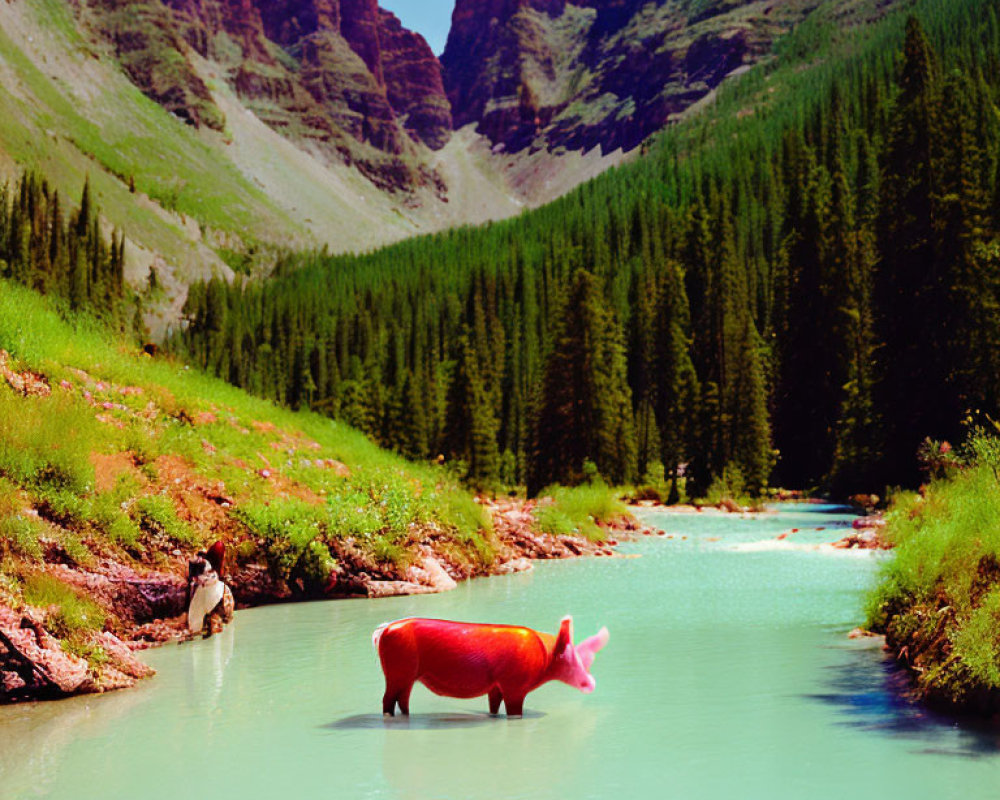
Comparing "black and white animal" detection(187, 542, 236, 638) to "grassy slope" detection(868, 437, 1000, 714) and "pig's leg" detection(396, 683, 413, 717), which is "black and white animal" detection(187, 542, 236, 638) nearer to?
"pig's leg" detection(396, 683, 413, 717)

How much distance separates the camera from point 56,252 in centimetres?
9688

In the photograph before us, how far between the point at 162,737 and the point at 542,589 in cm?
912

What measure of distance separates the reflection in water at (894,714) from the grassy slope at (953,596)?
8.2 inches

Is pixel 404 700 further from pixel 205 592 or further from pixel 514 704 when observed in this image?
pixel 205 592

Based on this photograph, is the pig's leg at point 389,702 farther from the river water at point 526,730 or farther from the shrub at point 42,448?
the shrub at point 42,448

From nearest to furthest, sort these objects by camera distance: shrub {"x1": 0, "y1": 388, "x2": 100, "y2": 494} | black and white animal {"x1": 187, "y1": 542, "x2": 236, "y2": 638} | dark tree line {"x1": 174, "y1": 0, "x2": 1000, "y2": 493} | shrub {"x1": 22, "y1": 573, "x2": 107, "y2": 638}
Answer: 1. shrub {"x1": 22, "y1": 573, "x2": 107, "y2": 638}
2. shrub {"x1": 0, "y1": 388, "x2": 100, "y2": 494}
3. black and white animal {"x1": 187, "y1": 542, "x2": 236, "y2": 638}
4. dark tree line {"x1": 174, "y1": 0, "x2": 1000, "y2": 493}

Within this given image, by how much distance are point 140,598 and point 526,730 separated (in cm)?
552

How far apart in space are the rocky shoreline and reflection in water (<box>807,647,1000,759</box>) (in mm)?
6519

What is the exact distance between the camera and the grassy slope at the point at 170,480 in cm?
1030

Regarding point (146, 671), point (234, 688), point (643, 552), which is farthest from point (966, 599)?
point (643, 552)

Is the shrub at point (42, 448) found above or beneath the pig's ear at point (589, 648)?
above

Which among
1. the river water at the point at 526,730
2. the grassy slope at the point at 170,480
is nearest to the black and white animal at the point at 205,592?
the river water at the point at 526,730

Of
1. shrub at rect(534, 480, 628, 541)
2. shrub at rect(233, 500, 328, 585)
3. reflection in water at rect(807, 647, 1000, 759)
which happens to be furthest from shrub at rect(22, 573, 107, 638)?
shrub at rect(534, 480, 628, 541)

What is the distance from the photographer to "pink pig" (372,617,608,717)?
7145mm
